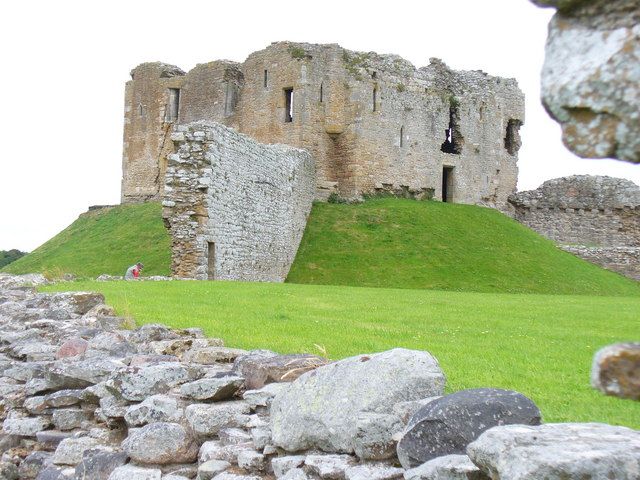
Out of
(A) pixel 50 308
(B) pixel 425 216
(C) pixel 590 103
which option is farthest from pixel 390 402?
(B) pixel 425 216

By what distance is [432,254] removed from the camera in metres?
28.1

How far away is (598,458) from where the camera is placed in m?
2.73

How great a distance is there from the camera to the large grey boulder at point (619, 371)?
2.41m

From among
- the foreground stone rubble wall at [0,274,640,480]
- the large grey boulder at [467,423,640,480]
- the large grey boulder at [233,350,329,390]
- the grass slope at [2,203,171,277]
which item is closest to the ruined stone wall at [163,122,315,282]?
the grass slope at [2,203,171,277]

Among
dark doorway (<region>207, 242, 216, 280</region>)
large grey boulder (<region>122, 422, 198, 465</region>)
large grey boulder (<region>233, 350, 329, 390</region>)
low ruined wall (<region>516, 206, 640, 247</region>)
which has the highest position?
low ruined wall (<region>516, 206, 640, 247</region>)

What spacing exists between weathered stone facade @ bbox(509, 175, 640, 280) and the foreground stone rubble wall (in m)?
32.9

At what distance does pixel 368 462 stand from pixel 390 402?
46 cm

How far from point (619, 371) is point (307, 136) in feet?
100

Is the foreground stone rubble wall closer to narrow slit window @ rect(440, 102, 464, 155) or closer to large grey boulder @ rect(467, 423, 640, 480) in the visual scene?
large grey boulder @ rect(467, 423, 640, 480)

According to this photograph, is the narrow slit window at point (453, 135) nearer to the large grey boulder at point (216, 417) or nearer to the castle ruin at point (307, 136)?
the castle ruin at point (307, 136)

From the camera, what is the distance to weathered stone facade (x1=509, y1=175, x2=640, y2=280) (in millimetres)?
38125

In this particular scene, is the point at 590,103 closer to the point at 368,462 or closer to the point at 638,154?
the point at 638,154

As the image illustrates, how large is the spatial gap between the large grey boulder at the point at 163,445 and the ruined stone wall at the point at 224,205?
1387cm

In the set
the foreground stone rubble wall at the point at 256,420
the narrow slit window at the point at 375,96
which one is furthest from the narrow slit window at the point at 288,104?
the foreground stone rubble wall at the point at 256,420
